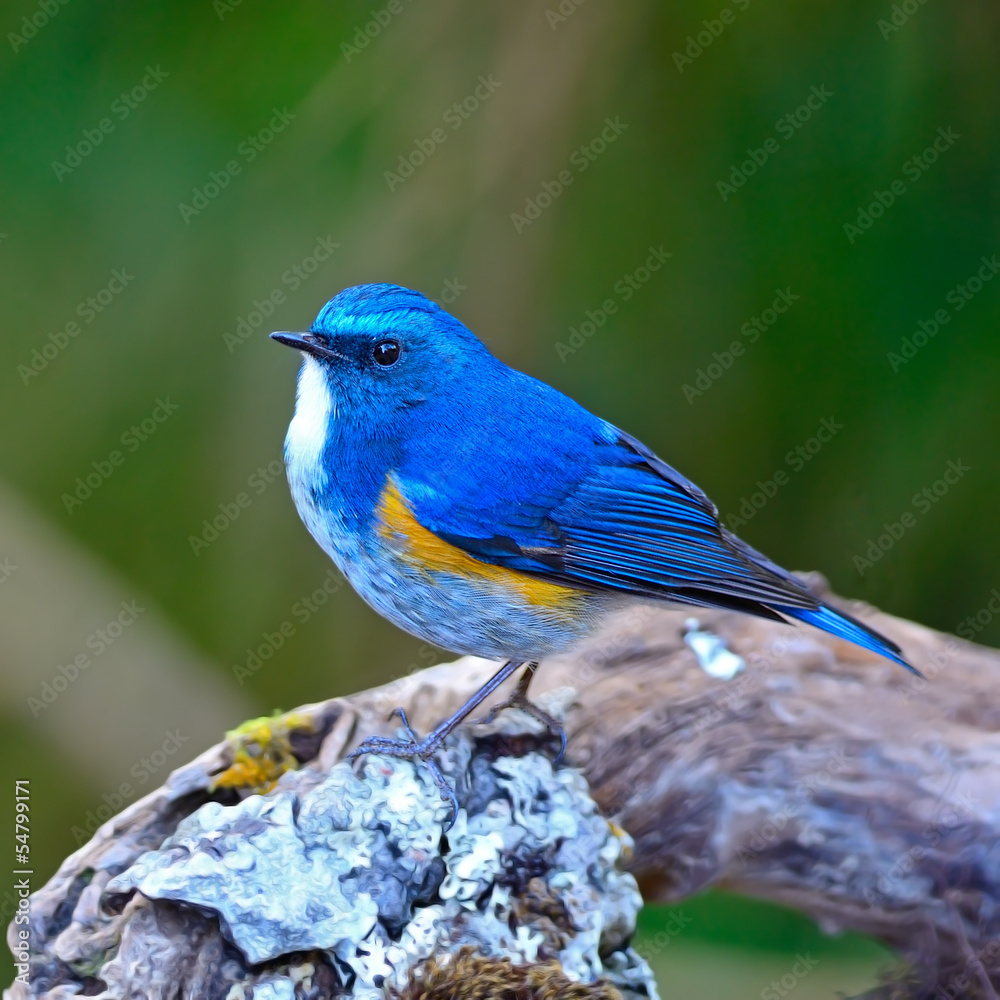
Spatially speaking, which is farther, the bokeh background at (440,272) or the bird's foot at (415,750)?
the bokeh background at (440,272)

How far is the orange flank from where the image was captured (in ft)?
9.93

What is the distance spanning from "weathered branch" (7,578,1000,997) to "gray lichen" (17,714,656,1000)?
14.4 inches

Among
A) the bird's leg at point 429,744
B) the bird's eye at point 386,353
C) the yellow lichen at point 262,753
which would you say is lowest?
the bird's leg at point 429,744

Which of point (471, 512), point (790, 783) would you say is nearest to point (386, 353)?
point (471, 512)

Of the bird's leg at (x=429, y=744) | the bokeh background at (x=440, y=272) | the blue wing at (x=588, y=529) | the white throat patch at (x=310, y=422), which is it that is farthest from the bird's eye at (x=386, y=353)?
the bokeh background at (x=440, y=272)

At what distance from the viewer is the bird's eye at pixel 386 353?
127 inches

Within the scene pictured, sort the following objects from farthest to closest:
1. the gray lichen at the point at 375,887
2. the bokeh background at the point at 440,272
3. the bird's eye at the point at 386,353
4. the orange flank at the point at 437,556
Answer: the bokeh background at the point at 440,272 → the bird's eye at the point at 386,353 → the orange flank at the point at 437,556 → the gray lichen at the point at 375,887

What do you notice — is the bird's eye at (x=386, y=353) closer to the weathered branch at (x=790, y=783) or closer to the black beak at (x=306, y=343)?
the black beak at (x=306, y=343)

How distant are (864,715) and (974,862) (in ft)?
1.75

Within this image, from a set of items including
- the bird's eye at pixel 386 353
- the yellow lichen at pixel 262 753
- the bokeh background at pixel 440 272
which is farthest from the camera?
the bokeh background at pixel 440 272

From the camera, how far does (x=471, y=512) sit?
3.10m

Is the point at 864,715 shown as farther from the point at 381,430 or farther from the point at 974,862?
the point at 381,430

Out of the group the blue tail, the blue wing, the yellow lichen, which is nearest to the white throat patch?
the blue wing

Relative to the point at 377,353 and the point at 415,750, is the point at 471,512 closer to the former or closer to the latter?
the point at 377,353
